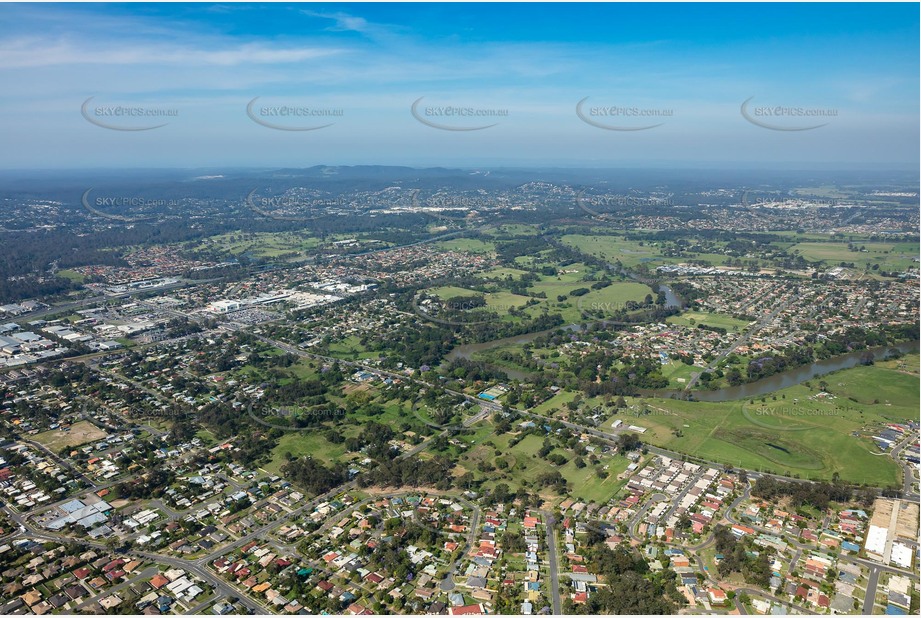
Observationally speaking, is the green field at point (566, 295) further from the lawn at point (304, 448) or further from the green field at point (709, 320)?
the lawn at point (304, 448)

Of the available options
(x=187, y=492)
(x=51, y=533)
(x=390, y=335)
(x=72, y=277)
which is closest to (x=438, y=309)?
(x=390, y=335)

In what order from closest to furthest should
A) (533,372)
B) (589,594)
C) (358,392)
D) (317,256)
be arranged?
(589,594) < (358,392) < (533,372) < (317,256)

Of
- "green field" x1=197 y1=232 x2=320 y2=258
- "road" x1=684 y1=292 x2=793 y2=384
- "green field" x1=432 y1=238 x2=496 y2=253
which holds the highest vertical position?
"green field" x1=432 y1=238 x2=496 y2=253

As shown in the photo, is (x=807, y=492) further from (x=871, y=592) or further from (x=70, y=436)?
(x=70, y=436)

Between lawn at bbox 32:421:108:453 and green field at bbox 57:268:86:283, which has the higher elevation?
green field at bbox 57:268:86:283

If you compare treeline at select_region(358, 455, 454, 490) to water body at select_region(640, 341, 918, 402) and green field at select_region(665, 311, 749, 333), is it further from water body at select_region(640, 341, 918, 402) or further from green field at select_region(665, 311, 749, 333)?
green field at select_region(665, 311, 749, 333)

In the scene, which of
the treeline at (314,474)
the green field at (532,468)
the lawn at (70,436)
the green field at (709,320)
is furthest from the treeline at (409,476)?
the green field at (709,320)

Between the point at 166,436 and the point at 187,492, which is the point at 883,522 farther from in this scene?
the point at 166,436

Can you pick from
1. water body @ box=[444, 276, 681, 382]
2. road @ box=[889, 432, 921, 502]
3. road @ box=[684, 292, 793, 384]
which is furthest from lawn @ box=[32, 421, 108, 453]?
road @ box=[889, 432, 921, 502]
